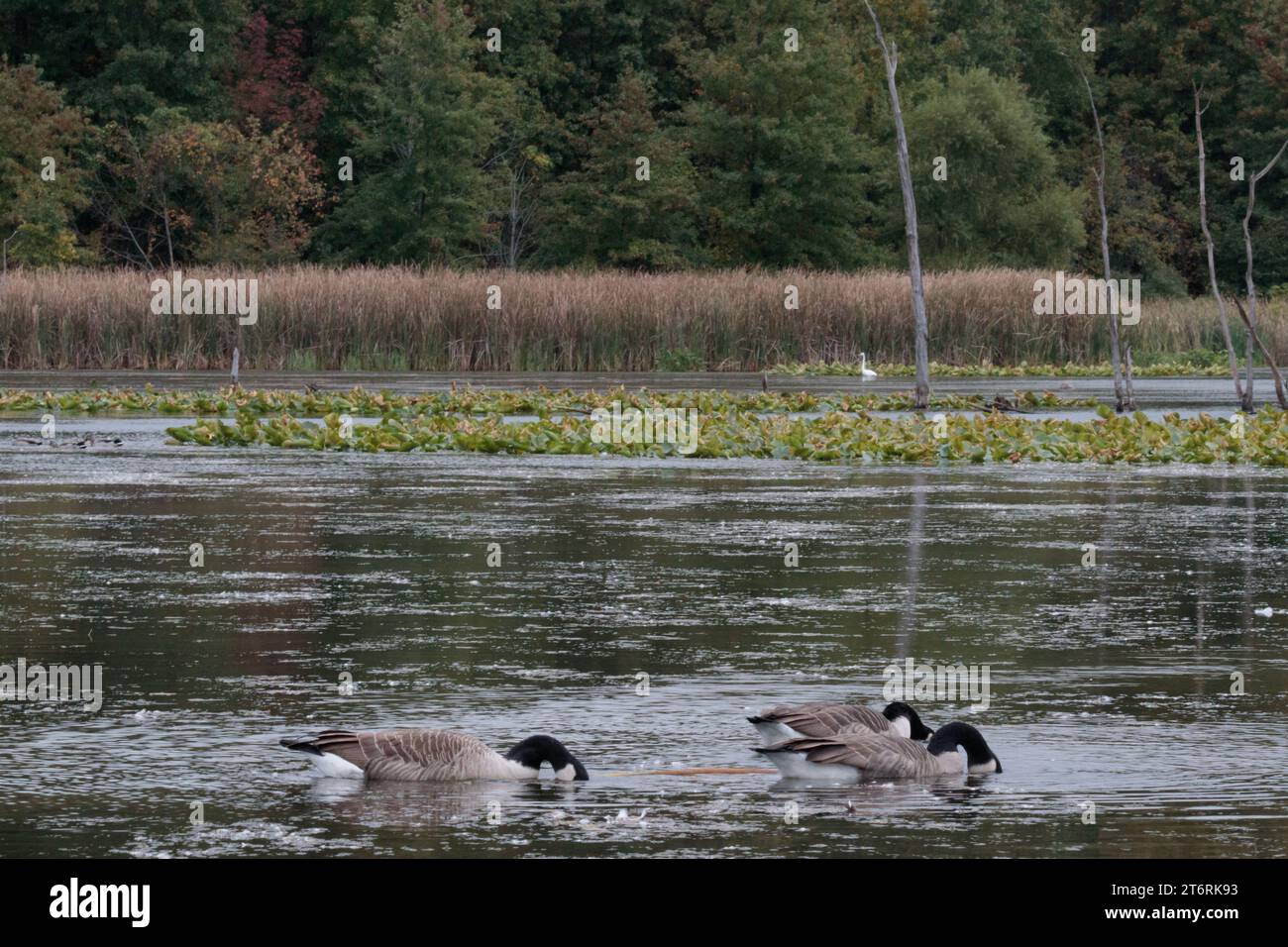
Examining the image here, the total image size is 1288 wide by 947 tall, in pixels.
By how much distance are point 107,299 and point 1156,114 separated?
5262 centimetres

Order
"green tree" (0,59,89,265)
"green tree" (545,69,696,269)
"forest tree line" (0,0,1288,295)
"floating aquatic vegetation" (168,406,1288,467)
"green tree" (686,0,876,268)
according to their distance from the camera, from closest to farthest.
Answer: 1. "floating aquatic vegetation" (168,406,1288,467)
2. "green tree" (0,59,89,265)
3. "forest tree line" (0,0,1288,295)
4. "green tree" (545,69,696,269)
5. "green tree" (686,0,876,268)

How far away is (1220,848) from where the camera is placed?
6.92 m

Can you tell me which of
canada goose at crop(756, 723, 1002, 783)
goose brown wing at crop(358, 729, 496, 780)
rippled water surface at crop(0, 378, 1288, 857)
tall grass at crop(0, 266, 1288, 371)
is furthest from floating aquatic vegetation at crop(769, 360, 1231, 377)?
goose brown wing at crop(358, 729, 496, 780)

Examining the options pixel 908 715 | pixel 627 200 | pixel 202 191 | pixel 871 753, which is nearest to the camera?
pixel 871 753

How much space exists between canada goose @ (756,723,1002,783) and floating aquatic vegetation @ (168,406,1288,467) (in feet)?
52.1

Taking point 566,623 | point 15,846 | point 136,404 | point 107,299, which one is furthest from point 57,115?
point 15,846

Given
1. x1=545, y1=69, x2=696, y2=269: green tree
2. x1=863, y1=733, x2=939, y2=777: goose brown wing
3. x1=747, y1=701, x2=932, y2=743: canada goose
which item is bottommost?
x1=863, y1=733, x2=939, y2=777: goose brown wing

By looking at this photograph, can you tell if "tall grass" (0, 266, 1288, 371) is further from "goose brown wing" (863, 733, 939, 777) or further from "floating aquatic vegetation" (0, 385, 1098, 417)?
"goose brown wing" (863, 733, 939, 777)

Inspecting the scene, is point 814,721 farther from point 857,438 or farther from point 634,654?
point 857,438

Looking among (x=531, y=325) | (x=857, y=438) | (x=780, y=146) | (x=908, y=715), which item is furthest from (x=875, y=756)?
(x=780, y=146)

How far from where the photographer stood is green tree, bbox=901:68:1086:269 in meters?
76.6

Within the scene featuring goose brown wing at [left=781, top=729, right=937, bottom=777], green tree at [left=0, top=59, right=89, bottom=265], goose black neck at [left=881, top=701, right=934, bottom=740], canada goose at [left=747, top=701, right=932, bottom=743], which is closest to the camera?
goose brown wing at [left=781, top=729, right=937, bottom=777]

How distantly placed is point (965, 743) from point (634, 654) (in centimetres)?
295

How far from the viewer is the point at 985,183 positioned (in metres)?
77.7
